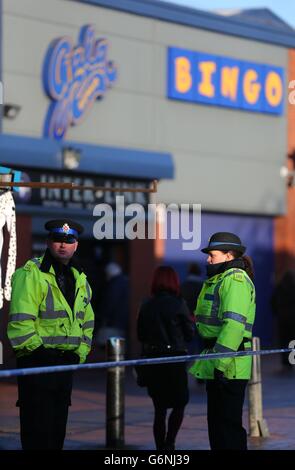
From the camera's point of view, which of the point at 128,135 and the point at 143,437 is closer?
the point at 143,437

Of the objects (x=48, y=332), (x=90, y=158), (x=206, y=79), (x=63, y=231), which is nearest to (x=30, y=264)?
(x=63, y=231)

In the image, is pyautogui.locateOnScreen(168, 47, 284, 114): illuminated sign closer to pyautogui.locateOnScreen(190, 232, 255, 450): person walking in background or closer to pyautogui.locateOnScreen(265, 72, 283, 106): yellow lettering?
pyautogui.locateOnScreen(265, 72, 283, 106): yellow lettering

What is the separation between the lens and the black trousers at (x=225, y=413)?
27.2ft

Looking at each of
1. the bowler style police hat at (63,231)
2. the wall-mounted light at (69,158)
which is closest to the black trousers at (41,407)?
the bowler style police hat at (63,231)

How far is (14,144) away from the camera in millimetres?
18891

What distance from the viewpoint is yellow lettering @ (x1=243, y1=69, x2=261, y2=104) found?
23.3 meters

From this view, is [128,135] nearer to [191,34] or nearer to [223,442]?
[191,34]

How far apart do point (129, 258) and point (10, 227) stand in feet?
34.6

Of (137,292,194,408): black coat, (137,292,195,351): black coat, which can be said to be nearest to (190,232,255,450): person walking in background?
(137,292,194,408): black coat

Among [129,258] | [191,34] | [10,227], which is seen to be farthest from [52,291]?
[191,34]

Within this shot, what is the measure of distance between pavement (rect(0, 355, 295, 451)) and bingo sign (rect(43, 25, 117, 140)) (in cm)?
550

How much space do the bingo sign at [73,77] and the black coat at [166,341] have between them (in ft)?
31.4

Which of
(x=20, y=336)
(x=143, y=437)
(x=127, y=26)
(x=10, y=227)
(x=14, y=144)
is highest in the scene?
(x=127, y=26)

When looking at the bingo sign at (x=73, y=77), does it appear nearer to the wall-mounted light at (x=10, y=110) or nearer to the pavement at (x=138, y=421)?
the wall-mounted light at (x=10, y=110)
